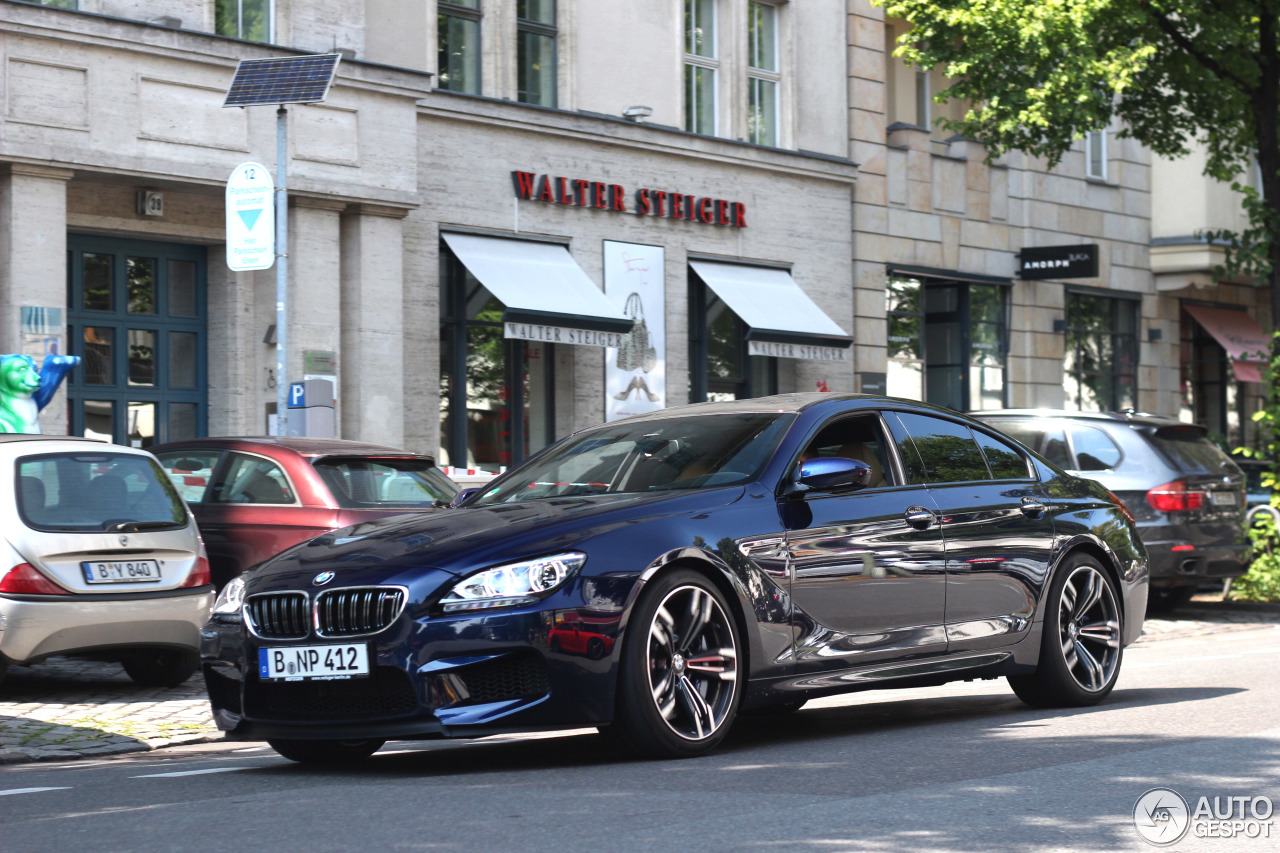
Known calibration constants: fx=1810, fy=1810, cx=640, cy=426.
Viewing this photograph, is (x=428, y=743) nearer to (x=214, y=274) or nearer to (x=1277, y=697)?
(x=1277, y=697)

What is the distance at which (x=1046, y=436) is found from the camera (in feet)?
53.4

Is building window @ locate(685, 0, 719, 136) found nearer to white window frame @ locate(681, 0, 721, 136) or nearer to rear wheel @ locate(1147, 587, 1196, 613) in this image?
white window frame @ locate(681, 0, 721, 136)

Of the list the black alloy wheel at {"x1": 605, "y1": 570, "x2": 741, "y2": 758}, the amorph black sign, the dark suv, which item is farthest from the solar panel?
the amorph black sign

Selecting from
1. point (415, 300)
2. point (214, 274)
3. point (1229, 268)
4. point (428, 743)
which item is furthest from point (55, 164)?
point (1229, 268)

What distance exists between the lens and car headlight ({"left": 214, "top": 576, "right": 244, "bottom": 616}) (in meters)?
7.13

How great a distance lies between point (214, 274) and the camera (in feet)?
63.5

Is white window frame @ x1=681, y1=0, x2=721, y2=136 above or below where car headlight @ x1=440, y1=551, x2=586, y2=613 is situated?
above

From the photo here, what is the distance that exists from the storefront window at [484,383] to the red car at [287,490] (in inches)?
347

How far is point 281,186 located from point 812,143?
1221 cm

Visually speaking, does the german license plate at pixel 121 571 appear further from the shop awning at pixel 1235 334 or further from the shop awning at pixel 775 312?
the shop awning at pixel 1235 334

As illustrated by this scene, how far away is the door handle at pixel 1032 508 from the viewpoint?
8.83m

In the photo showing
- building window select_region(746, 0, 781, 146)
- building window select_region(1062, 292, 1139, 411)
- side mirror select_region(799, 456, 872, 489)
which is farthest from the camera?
building window select_region(1062, 292, 1139, 411)

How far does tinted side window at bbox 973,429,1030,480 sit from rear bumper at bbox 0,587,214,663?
4747 mm

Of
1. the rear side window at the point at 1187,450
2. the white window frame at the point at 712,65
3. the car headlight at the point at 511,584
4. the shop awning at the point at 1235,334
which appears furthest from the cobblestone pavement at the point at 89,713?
the shop awning at the point at 1235,334
